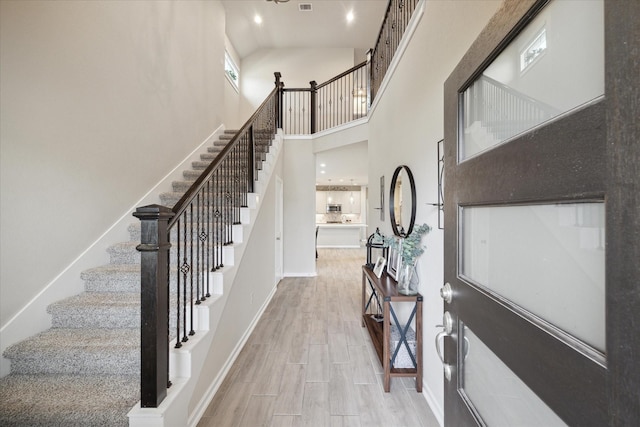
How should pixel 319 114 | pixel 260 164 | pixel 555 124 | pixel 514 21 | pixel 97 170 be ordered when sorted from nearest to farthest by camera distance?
pixel 555 124
pixel 514 21
pixel 97 170
pixel 260 164
pixel 319 114

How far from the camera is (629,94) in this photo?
0.37 m

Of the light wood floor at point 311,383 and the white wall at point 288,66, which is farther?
the white wall at point 288,66


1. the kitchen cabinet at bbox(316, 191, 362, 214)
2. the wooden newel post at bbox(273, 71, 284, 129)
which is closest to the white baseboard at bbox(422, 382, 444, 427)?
the wooden newel post at bbox(273, 71, 284, 129)

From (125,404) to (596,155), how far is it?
2.15 meters

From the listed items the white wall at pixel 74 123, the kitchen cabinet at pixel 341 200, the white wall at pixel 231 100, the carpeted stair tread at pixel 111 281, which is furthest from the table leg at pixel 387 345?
the kitchen cabinet at pixel 341 200

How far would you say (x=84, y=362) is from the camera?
1.65 m

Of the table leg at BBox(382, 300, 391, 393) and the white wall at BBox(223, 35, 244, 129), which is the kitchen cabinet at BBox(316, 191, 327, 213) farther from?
the table leg at BBox(382, 300, 391, 393)

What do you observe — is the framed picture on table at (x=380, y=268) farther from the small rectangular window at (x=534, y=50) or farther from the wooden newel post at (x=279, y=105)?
the wooden newel post at (x=279, y=105)

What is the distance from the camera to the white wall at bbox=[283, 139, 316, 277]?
570 cm

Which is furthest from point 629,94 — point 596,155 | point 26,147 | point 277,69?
point 277,69

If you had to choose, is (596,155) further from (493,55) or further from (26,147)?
(26,147)

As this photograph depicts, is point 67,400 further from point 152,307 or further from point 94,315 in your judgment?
point 152,307

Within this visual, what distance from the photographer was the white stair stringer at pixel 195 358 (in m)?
1.33

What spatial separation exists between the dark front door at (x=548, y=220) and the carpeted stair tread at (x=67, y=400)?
1710mm
